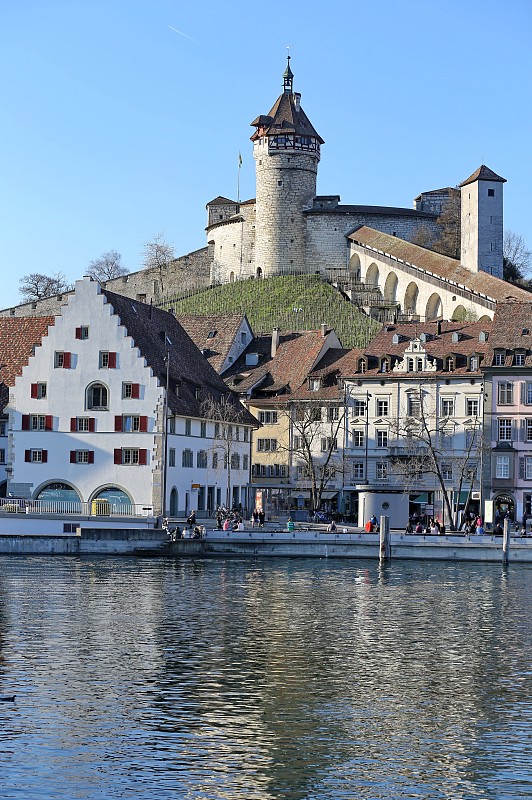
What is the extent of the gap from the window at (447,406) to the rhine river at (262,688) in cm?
3138

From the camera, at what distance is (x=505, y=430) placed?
8344cm

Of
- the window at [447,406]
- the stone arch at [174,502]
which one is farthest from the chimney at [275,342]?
the stone arch at [174,502]

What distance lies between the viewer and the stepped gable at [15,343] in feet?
265

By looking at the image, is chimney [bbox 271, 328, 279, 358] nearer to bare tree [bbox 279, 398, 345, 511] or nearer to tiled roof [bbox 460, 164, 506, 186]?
bare tree [bbox 279, 398, 345, 511]

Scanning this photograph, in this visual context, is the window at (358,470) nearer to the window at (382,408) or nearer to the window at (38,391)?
the window at (382,408)

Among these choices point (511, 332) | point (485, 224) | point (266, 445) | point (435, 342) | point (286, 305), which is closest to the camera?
point (511, 332)

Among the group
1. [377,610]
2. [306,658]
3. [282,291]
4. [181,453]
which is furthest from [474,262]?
[306,658]

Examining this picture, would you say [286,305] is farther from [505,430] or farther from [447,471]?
[505,430]

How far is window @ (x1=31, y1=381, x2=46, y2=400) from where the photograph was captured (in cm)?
7606

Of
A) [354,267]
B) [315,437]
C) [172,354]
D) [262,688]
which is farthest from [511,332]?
[354,267]

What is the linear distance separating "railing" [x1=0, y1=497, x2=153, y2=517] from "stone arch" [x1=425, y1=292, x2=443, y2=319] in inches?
2636

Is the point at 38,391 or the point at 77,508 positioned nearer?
the point at 77,508

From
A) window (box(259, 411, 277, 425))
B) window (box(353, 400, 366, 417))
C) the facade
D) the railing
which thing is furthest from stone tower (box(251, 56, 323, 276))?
the railing

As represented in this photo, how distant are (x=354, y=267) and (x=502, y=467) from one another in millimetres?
69087
